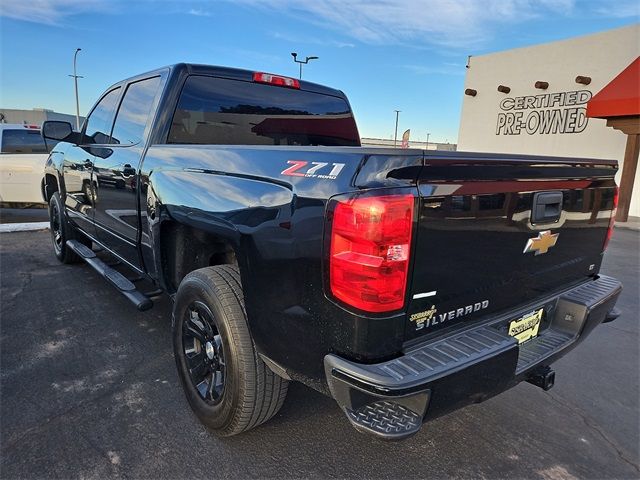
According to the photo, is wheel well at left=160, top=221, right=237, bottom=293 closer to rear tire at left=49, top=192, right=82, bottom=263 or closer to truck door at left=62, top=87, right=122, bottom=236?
truck door at left=62, top=87, right=122, bottom=236

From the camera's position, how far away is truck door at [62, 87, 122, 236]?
4.13 m

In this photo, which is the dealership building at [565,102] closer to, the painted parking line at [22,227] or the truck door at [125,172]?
the truck door at [125,172]

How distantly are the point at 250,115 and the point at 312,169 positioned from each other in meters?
1.88

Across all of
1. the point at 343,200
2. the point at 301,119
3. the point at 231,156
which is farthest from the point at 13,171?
the point at 343,200

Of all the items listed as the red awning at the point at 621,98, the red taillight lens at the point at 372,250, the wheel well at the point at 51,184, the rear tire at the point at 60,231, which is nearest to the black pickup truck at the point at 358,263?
the red taillight lens at the point at 372,250

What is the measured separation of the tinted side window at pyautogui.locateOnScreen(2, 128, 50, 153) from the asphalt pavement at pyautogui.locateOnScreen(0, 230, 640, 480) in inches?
258

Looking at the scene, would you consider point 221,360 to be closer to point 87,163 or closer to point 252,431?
point 252,431

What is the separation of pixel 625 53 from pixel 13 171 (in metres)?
16.7

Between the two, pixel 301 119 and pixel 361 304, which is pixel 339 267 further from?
pixel 301 119

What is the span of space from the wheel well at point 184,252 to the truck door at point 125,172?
0.39 m

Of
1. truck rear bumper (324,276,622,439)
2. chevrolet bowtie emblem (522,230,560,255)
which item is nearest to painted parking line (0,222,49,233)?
truck rear bumper (324,276,622,439)

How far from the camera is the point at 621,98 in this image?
11570mm

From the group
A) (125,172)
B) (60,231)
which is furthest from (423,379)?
(60,231)

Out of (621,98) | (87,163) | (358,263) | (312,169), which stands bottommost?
(358,263)
